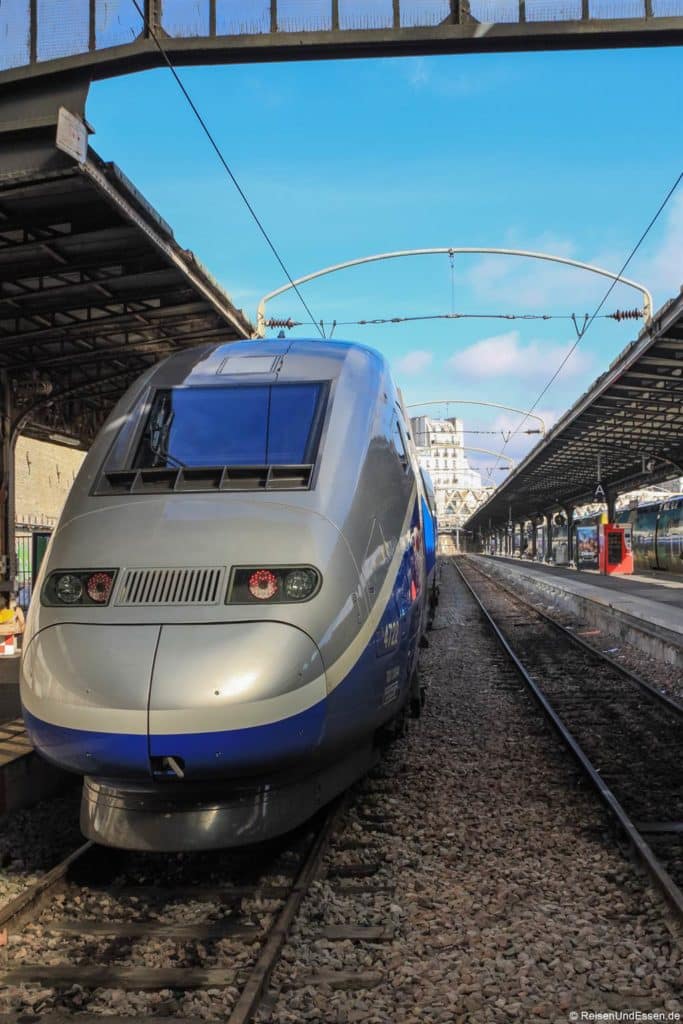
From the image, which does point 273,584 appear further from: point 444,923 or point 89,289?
point 89,289

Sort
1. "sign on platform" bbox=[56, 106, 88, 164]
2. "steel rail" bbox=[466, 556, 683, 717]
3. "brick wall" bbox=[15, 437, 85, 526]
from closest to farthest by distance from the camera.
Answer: "sign on platform" bbox=[56, 106, 88, 164] < "steel rail" bbox=[466, 556, 683, 717] < "brick wall" bbox=[15, 437, 85, 526]

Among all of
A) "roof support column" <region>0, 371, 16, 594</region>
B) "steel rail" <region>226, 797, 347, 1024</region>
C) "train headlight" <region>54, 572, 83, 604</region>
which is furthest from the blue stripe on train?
"roof support column" <region>0, 371, 16, 594</region>

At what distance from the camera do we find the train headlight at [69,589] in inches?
161

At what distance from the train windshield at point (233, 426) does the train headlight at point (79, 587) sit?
39.2 inches

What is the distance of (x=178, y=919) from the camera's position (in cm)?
394

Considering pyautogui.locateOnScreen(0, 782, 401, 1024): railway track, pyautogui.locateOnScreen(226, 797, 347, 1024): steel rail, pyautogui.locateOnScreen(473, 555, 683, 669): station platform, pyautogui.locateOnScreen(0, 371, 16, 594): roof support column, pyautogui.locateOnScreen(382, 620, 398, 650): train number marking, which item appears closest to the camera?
pyautogui.locateOnScreen(226, 797, 347, 1024): steel rail

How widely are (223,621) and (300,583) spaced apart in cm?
41

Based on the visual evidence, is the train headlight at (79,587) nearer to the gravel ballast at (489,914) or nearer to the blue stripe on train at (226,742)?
the blue stripe on train at (226,742)

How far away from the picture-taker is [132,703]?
3568 millimetres

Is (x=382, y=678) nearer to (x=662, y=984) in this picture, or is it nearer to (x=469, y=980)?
(x=469, y=980)

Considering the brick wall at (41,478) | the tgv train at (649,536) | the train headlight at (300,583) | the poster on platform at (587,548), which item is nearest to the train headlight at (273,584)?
the train headlight at (300,583)

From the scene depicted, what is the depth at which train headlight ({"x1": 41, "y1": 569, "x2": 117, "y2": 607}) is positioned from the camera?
13.3ft

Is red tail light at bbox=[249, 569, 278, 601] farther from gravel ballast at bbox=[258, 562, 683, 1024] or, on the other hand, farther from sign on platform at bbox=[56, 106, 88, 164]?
sign on platform at bbox=[56, 106, 88, 164]

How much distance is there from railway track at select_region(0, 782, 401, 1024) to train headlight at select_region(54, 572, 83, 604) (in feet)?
4.63
